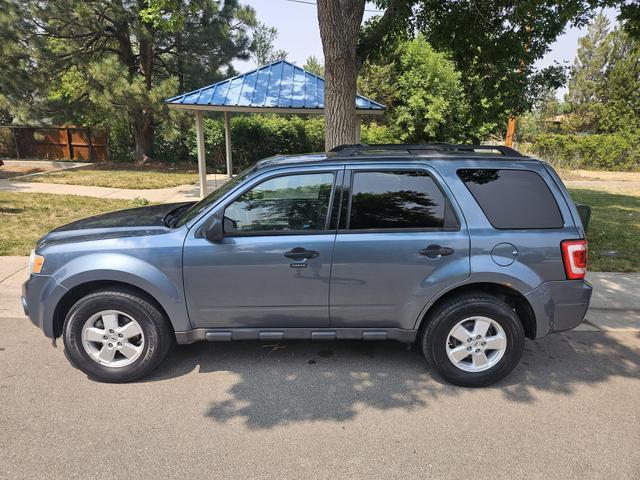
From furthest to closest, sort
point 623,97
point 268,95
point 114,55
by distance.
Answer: point 623,97 → point 114,55 → point 268,95

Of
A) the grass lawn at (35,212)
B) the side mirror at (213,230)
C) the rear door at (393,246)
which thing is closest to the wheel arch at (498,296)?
the rear door at (393,246)

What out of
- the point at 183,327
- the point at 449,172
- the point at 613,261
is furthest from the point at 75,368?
the point at 613,261

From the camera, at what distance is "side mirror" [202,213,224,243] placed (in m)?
3.25

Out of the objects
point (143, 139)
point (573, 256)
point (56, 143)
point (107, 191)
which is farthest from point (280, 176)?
point (56, 143)

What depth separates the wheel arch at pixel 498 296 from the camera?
338 centimetres

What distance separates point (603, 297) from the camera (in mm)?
5281

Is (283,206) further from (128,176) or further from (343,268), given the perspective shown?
(128,176)

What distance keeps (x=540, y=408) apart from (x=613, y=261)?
4595mm

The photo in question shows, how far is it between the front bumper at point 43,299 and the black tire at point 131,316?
129mm

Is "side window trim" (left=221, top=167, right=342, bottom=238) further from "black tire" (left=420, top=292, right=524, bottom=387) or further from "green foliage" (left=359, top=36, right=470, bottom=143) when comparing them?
"green foliage" (left=359, top=36, right=470, bottom=143)

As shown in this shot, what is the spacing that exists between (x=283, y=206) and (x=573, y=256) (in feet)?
7.19

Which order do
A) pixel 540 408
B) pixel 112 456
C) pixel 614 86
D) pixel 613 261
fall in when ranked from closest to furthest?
pixel 112 456, pixel 540 408, pixel 613 261, pixel 614 86

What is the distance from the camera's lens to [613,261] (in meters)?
6.70

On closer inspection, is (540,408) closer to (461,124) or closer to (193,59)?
(461,124)
